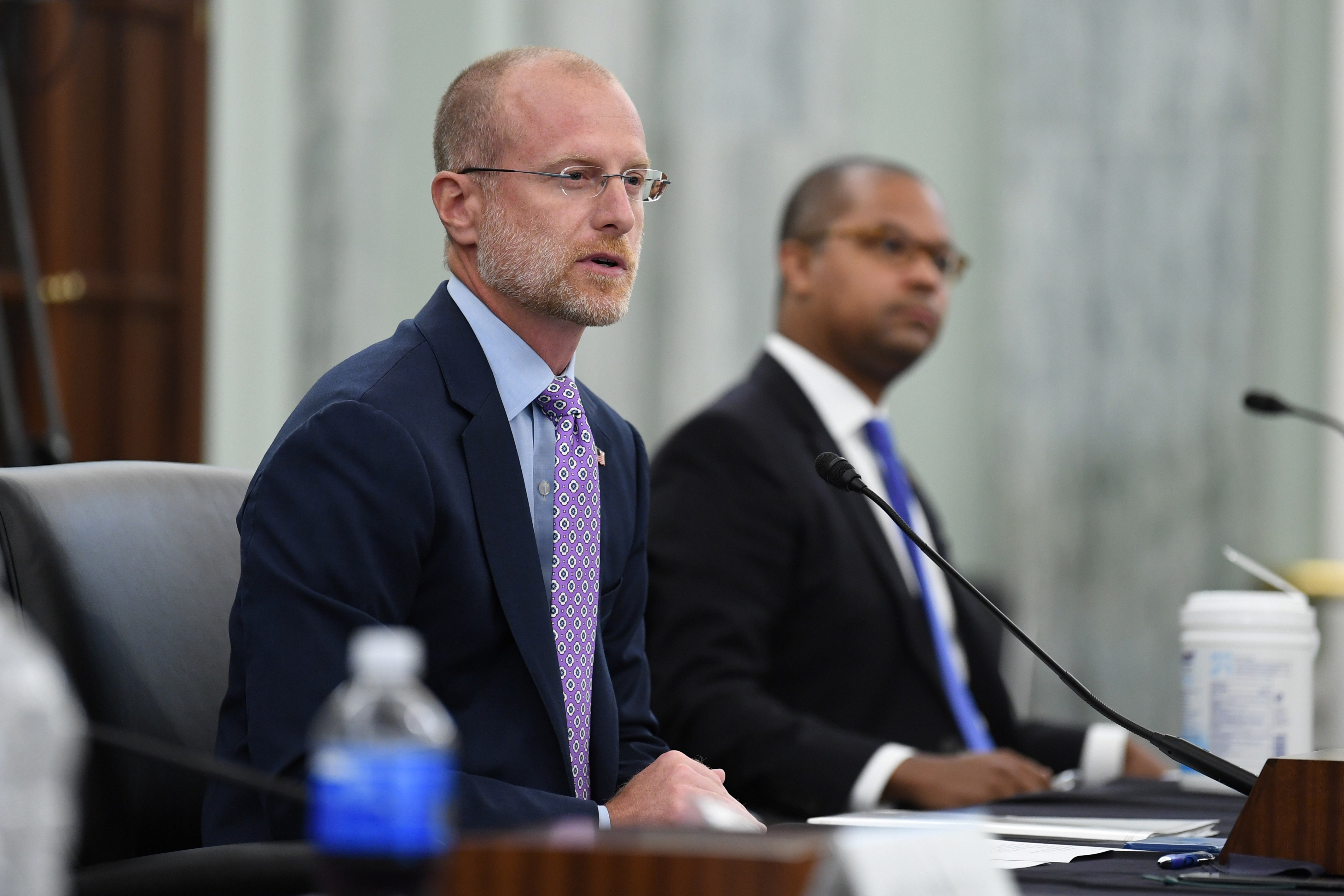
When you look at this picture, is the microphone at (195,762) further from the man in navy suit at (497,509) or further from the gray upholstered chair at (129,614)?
the gray upholstered chair at (129,614)

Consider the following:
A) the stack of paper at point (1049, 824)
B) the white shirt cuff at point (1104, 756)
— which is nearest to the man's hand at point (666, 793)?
the stack of paper at point (1049, 824)

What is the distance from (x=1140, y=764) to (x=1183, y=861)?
113 centimetres

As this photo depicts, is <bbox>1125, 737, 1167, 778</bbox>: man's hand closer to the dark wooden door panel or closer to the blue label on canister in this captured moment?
the blue label on canister

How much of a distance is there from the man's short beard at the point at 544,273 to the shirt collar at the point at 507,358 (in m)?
0.03

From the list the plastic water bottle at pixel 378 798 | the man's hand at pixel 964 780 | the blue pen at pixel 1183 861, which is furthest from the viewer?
the man's hand at pixel 964 780

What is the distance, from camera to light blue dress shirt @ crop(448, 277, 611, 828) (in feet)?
4.87

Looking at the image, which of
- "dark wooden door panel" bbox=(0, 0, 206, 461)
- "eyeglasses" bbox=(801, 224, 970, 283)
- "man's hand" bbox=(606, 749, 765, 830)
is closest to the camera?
"man's hand" bbox=(606, 749, 765, 830)

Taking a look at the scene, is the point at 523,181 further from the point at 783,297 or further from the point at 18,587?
the point at 783,297

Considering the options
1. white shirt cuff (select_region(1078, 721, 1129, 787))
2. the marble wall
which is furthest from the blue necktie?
the marble wall

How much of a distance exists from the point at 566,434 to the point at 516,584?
202 millimetres

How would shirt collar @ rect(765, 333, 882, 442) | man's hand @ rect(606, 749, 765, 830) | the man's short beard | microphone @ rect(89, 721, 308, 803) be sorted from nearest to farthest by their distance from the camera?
microphone @ rect(89, 721, 308, 803) → man's hand @ rect(606, 749, 765, 830) → the man's short beard → shirt collar @ rect(765, 333, 882, 442)

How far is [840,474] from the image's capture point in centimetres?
146

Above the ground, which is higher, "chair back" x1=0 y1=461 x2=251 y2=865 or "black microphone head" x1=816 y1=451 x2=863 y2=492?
"black microphone head" x1=816 y1=451 x2=863 y2=492

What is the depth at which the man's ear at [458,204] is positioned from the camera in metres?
1.60
